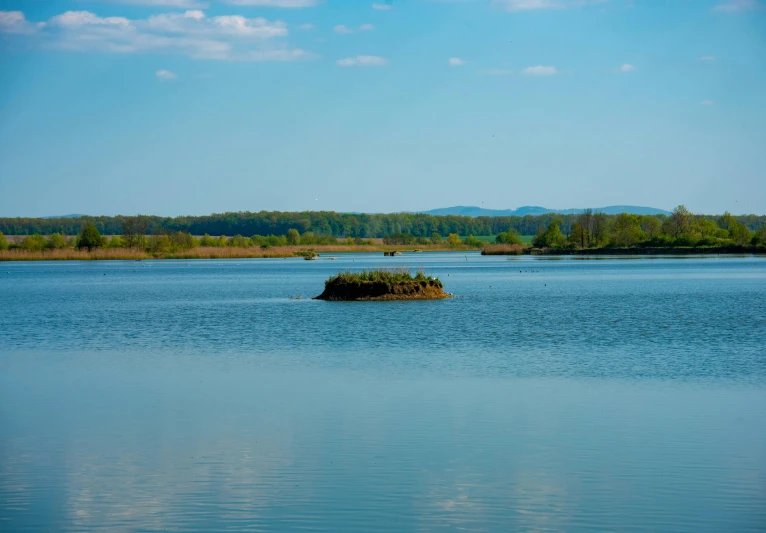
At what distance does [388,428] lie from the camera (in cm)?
1312

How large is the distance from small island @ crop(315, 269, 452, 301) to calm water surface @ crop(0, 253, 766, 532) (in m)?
12.5

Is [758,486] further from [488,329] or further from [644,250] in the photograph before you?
[644,250]

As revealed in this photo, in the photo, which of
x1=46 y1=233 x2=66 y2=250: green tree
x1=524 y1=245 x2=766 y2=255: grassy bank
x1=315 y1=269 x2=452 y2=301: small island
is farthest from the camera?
x1=46 y1=233 x2=66 y2=250: green tree

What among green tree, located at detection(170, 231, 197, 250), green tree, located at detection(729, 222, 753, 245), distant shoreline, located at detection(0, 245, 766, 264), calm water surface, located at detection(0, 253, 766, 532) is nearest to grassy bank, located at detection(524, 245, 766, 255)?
distant shoreline, located at detection(0, 245, 766, 264)

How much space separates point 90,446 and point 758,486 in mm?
→ 8125

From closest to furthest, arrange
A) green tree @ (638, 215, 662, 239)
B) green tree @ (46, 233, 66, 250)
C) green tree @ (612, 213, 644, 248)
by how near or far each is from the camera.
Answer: green tree @ (46, 233, 66, 250) → green tree @ (612, 213, 644, 248) → green tree @ (638, 215, 662, 239)

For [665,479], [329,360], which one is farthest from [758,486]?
[329,360]

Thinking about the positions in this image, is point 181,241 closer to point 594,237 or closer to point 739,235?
point 594,237

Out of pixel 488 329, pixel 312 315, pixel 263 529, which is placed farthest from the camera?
pixel 312 315

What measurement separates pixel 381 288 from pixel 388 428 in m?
28.5

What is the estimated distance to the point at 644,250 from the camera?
13638cm

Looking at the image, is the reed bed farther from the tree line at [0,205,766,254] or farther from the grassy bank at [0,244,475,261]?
the grassy bank at [0,244,475,261]

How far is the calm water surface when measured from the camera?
30.2 ft

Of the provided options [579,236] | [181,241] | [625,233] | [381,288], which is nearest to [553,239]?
[579,236]
